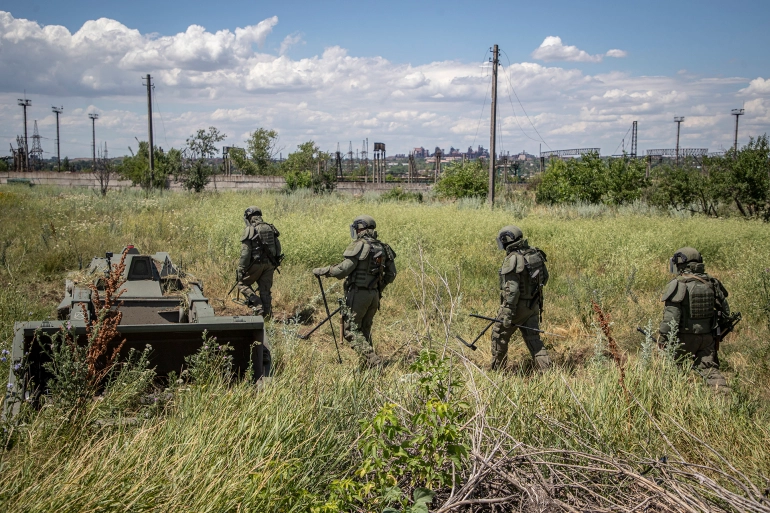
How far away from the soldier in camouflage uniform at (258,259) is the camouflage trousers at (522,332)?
3171 millimetres

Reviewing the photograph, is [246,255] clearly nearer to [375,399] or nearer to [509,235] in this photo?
[509,235]

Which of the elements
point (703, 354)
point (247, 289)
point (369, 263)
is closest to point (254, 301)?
point (247, 289)

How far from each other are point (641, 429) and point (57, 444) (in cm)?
329

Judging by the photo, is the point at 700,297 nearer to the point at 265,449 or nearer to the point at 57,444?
the point at 265,449

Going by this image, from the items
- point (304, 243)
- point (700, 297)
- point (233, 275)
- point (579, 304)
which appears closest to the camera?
point (700, 297)

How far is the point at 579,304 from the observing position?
8.59 m

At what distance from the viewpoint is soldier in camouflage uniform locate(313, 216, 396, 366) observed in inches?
262

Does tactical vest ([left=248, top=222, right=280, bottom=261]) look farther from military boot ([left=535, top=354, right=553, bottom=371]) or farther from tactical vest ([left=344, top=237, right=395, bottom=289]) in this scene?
military boot ([left=535, top=354, right=553, bottom=371])

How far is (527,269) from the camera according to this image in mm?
6391

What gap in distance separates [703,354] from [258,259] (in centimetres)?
545

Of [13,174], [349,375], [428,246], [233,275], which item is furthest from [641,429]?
[13,174]

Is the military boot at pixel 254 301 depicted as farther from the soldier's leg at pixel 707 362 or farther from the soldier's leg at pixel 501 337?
the soldier's leg at pixel 707 362

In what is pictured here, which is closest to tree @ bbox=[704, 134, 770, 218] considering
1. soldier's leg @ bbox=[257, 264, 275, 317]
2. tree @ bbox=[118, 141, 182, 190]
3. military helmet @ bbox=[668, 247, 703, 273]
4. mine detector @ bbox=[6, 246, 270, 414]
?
military helmet @ bbox=[668, 247, 703, 273]

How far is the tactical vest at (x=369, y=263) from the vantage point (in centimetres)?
664
